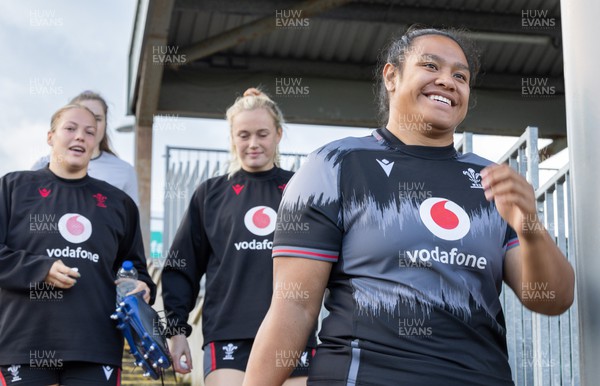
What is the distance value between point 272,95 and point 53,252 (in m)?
10.6

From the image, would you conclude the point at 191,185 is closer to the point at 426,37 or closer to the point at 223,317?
the point at 223,317

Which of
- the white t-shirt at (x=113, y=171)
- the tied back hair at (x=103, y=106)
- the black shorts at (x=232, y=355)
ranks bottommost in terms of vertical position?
the black shorts at (x=232, y=355)

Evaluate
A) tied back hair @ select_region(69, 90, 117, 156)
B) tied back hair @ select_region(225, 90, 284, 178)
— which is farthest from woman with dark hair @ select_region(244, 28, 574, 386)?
tied back hair @ select_region(69, 90, 117, 156)

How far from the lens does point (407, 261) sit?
2680 millimetres

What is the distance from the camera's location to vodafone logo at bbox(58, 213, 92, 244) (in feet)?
15.8

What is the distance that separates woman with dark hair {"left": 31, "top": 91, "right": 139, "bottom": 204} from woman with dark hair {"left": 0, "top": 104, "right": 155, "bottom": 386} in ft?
2.11

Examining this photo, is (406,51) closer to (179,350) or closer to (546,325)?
(179,350)

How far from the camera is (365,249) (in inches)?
107

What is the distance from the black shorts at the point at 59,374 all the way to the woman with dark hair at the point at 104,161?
4.60ft

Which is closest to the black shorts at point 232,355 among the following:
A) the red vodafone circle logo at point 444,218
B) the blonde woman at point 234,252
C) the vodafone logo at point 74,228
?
the blonde woman at point 234,252

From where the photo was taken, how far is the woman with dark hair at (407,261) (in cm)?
260

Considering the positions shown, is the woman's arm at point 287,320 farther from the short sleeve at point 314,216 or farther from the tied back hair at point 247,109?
the tied back hair at point 247,109

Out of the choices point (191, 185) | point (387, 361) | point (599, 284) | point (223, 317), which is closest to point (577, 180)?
point (599, 284)

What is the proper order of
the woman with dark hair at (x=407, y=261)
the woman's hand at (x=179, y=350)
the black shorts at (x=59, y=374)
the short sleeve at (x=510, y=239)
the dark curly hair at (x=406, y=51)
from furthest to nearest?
the woman's hand at (x=179, y=350) < the black shorts at (x=59, y=374) < the dark curly hair at (x=406, y=51) < the short sleeve at (x=510, y=239) < the woman with dark hair at (x=407, y=261)
